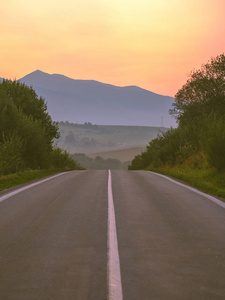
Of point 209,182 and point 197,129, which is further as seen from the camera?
point 197,129

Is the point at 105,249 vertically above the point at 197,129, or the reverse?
the point at 197,129

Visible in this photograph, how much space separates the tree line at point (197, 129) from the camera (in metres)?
17.8

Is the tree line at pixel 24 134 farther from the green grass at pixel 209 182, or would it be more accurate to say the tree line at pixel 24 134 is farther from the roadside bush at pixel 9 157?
the green grass at pixel 209 182

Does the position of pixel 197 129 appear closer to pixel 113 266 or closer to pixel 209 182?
pixel 209 182

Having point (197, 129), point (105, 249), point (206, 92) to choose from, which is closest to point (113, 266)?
point (105, 249)

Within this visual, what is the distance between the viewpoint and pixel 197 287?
4.11 metres

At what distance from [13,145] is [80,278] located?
55.8 feet

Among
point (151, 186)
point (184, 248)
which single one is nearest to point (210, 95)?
point (151, 186)

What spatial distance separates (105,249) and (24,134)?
1974cm

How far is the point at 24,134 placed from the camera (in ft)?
79.7

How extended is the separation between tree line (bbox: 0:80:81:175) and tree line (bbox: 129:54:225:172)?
9240 mm

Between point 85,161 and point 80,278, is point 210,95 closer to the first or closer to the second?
point 80,278

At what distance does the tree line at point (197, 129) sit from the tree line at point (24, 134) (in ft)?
30.3

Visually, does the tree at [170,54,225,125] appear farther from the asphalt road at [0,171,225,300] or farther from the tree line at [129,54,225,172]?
the asphalt road at [0,171,225,300]
